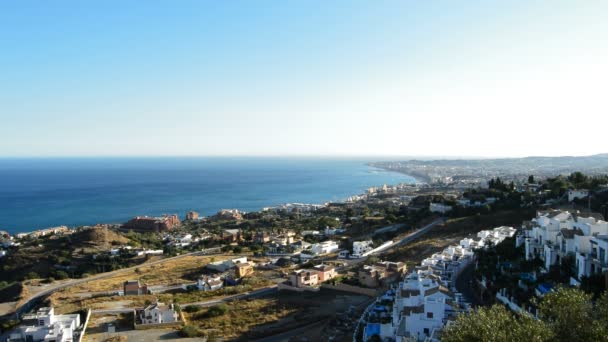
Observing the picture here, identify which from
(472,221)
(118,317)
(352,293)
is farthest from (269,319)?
(472,221)

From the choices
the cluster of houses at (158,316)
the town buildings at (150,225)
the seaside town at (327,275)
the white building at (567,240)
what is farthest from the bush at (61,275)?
the white building at (567,240)

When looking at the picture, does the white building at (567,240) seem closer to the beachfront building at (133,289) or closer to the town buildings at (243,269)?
the town buildings at (243,269)

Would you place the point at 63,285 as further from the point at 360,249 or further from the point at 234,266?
the point at 360,249

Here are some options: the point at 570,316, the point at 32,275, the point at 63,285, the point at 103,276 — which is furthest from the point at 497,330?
the point at 32,275

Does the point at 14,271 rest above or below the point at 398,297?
below

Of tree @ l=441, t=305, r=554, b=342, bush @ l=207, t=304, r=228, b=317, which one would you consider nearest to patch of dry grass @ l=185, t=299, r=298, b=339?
bush @ l=207, t=304, r=228, b=317

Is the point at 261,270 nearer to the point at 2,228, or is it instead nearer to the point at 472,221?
the point at 472,221
